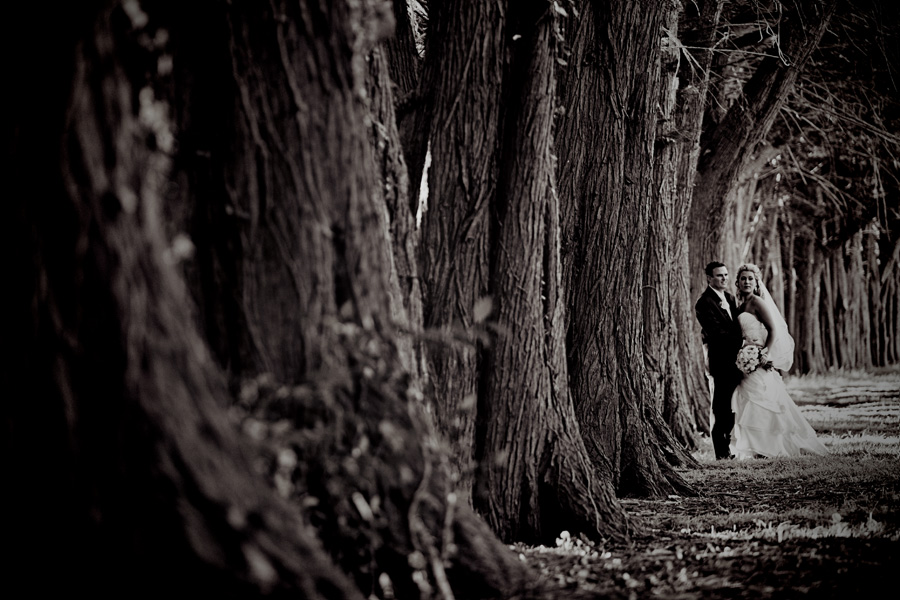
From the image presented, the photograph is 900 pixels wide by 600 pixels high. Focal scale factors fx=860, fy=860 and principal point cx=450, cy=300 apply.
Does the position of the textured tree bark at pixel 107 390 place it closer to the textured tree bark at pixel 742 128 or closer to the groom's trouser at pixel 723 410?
the groom's trouser at pixel 723 410

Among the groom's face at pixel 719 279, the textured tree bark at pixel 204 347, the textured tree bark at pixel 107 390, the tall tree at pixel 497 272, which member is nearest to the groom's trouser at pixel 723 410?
the groom's face at pixel 719 279

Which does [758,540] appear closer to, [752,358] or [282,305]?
[282,305]

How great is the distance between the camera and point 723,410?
1049cm

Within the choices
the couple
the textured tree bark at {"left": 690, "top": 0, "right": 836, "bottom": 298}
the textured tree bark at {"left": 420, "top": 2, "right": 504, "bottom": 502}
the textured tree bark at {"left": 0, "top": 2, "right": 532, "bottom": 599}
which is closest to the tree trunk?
the textured tree bark at {"left": 420, "top": 2, "right": 504, "bottom": 502}

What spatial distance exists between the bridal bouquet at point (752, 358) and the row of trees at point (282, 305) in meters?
5.39

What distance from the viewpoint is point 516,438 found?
5.20 metres

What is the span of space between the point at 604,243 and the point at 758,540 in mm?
2794

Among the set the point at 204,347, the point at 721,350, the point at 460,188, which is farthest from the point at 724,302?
the point at 204,347

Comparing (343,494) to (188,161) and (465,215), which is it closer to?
(188,161)

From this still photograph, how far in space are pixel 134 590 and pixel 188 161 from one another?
183 cm

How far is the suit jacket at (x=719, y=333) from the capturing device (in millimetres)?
10484

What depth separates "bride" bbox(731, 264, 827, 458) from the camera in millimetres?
10195

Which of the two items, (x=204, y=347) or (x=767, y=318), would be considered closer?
(x=204, y=347)

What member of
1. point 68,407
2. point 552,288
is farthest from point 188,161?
point 552,288
